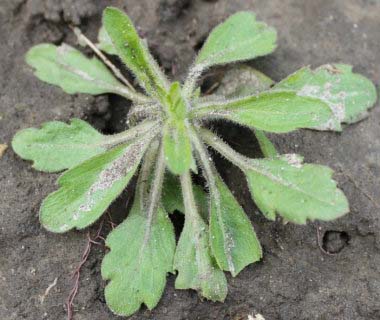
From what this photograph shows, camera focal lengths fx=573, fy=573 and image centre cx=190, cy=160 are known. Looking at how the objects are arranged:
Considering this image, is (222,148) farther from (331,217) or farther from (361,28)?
(361,28)

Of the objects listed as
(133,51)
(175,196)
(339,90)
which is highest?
(133,51)

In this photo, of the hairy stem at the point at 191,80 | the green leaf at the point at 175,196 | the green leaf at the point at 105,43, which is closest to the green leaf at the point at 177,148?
the hairy stem at the point at 191,80

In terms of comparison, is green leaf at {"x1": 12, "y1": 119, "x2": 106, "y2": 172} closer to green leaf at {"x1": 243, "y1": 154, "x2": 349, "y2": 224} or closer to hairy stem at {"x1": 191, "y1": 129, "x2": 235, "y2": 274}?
hairy stem at {"x1": 191, "y1": 129, "x2": 235, "y2": 274}

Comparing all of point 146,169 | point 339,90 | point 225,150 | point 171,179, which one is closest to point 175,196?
point 171,179

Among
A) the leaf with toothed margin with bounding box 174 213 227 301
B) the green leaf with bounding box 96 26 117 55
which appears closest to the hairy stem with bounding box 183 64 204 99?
the green leaf with bounding box 96 26 117 55

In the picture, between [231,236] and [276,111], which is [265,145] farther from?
[231,236]

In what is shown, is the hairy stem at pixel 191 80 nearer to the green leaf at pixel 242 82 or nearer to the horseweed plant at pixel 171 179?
the horseweed plant at pixel 171 179

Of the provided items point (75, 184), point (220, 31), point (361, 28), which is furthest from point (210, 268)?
point (361, 28)
